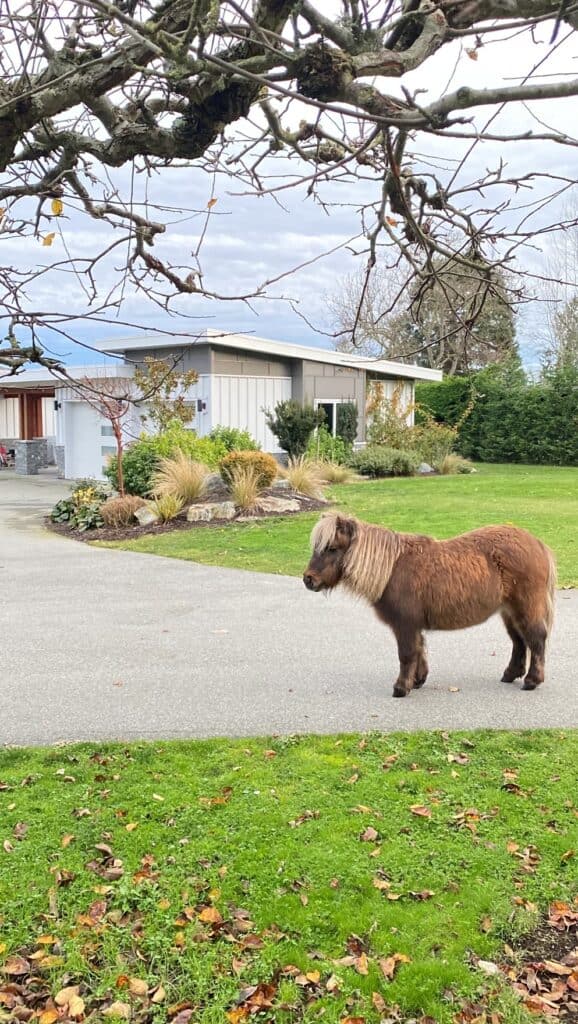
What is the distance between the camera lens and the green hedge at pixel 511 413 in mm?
27078

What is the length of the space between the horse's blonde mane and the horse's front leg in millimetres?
342

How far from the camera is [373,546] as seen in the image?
562 centimetres

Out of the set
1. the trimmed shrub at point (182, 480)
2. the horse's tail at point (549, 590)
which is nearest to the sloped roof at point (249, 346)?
the trimmed shrub at point (182, 480)

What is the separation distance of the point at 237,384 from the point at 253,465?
6.54 m

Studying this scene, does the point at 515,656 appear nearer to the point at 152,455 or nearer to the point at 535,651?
the point at 535,651

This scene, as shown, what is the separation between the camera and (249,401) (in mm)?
22250

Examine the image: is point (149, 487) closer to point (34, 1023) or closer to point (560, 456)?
point (34, 1023)

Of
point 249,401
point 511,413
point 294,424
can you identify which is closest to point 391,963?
point 294,424

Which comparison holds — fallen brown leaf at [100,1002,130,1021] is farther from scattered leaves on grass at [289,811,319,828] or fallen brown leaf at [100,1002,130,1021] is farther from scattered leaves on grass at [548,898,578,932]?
scattered leaves on grass at [548,898,578,932]

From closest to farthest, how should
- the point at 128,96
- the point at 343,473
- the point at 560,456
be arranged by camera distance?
the point at 128,96, the point at 343,473, the point at 560,456

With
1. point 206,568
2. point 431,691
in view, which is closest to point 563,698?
point 431,691

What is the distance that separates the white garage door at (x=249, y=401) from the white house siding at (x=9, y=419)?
1705 centimetres

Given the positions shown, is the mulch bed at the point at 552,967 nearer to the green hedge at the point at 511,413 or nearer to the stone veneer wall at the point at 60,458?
the green hedge at the point at 511,413

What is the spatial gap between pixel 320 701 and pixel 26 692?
2384mm
